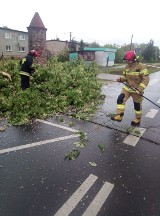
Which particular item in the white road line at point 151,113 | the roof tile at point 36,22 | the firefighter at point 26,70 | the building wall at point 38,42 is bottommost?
the white road line at point 151,113

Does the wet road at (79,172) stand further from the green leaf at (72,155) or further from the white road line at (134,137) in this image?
the green leaf at (72,155)

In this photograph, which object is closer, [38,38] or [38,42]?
[38,42]

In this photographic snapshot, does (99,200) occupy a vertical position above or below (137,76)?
below

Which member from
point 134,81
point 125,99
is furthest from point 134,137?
point 134,81

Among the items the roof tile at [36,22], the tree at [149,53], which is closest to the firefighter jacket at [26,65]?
the roof tile at [36,22]

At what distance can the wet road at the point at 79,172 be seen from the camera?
10.8 ft

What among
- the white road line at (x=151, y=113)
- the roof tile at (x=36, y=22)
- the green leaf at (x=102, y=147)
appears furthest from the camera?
the roof tile at (x=36, y=22)

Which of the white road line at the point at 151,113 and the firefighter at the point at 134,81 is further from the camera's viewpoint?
the white road line at the point at 151,113

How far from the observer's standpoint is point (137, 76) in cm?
641

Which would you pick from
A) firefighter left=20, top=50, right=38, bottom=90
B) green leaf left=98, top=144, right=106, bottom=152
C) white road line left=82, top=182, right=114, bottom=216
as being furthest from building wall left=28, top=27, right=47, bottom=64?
white road line left=82, top=182, right=114, bottom=216

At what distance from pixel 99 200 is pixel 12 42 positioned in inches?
2014

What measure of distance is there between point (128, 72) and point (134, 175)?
3.40m

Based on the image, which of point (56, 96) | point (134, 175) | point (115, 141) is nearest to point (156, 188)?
point (134, 175)

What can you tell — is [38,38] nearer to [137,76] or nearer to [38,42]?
A: [38,42]
